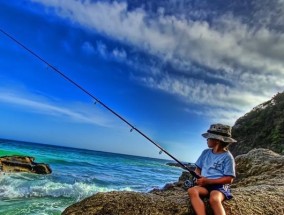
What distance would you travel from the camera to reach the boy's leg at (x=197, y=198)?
527cm

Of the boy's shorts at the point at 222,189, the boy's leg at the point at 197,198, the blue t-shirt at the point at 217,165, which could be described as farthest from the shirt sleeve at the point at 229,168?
the boy's leg at the point at 197,198

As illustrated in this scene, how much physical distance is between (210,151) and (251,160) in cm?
491

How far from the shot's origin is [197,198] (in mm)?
5379

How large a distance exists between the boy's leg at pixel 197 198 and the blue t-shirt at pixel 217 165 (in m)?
0.31

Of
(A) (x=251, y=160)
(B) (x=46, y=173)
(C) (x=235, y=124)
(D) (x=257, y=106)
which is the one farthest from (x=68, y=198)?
(D) (x=257, y=106)

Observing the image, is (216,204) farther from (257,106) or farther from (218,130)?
(257,106)

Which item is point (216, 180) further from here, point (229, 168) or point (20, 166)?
point (20, 166)

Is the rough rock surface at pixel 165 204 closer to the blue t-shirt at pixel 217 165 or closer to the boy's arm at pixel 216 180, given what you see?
the boy's arm at pixel 216 180

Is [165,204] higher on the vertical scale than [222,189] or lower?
lower

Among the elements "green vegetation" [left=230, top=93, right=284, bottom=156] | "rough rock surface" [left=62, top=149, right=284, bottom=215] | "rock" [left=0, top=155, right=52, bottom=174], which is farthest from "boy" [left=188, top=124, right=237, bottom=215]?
"rock" [left=0, top=155, right=52, bottom=174]

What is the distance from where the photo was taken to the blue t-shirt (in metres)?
5.61

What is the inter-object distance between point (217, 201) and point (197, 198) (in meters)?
0.29

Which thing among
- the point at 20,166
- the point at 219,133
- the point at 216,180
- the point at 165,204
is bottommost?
the point at 165,204

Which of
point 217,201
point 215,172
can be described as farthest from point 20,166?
point 217,201
